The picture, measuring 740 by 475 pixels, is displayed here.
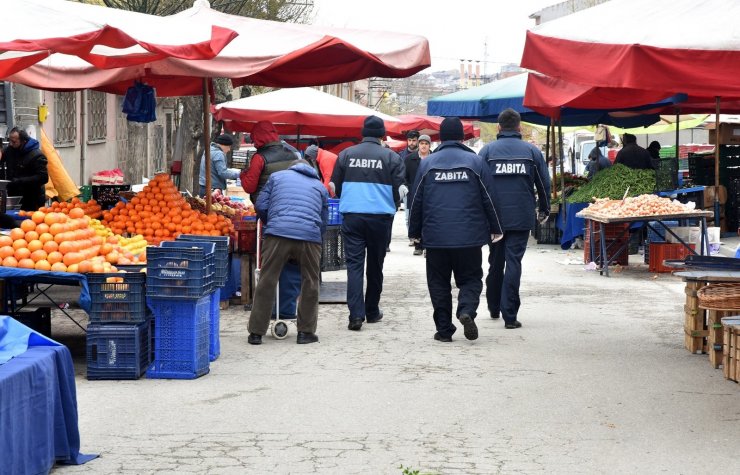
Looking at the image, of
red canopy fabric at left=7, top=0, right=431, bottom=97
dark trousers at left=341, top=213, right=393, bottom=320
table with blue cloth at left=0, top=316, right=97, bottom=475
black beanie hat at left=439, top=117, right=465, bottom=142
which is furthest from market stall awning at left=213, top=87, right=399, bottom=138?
table with blue cloth at left=0, top=316, right=97, bottom=475

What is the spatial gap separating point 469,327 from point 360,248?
1637 millimetres

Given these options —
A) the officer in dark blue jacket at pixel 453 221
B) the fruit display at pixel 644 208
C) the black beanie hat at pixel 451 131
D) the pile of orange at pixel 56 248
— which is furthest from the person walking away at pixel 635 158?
the pile of orange at pixel 56 248

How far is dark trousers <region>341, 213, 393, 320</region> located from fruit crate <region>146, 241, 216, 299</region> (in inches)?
117

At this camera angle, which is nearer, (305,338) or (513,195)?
(305,338)

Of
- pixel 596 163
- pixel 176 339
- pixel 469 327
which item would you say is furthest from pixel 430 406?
pixel 596 163

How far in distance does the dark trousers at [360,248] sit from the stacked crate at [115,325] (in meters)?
3.15

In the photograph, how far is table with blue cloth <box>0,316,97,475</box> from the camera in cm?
557

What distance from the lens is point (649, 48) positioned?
7.75 m

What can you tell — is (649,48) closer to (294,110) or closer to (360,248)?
(360,248)

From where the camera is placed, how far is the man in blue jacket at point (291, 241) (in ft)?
34.8

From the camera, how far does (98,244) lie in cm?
965

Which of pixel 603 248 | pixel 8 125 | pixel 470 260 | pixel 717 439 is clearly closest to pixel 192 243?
pixel 470 260

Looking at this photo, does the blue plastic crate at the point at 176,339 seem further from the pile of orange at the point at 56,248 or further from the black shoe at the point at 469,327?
the black shoe at the point at 469,327

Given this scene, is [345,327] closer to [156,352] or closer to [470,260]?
[470,260]
